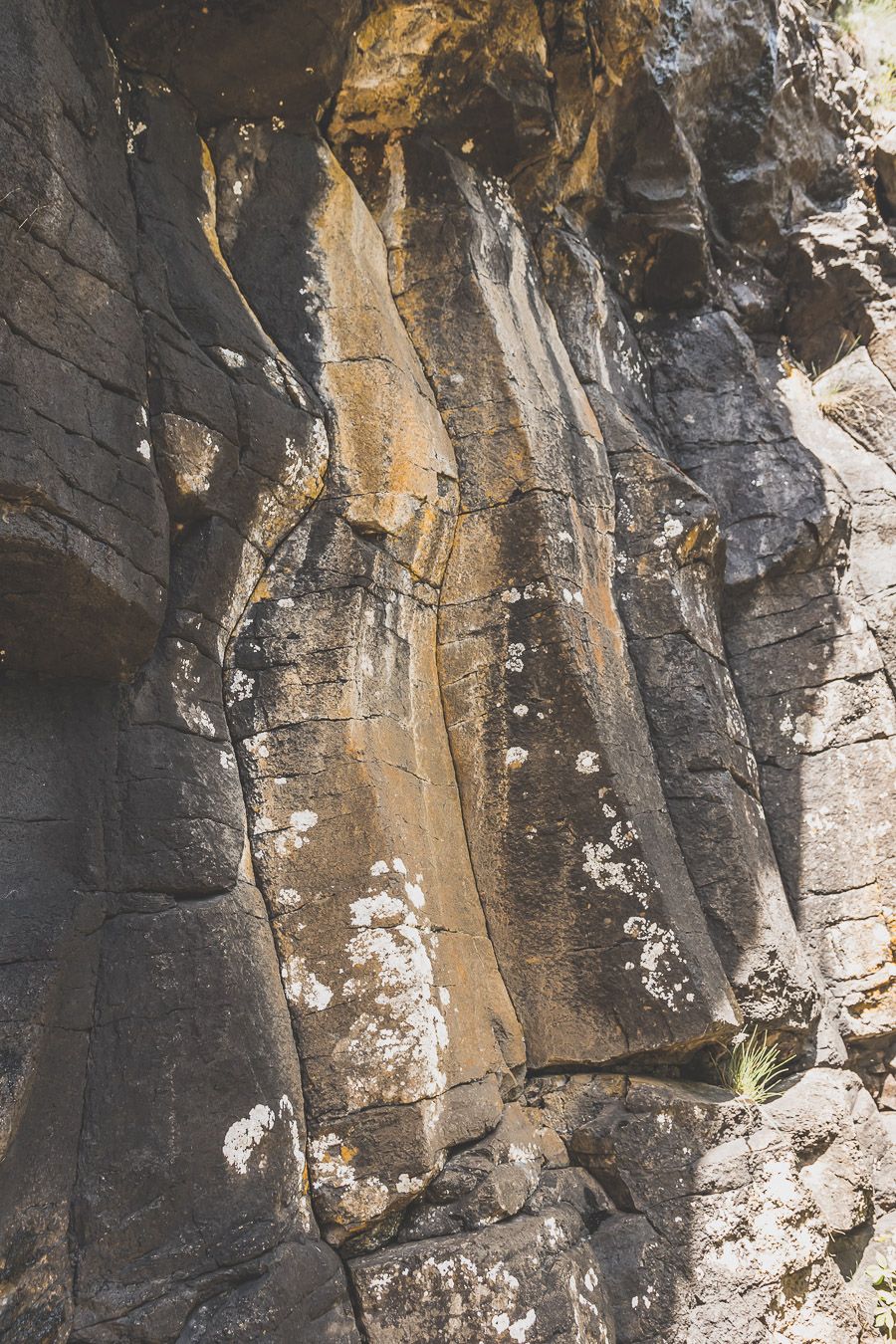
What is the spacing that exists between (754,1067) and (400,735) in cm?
201

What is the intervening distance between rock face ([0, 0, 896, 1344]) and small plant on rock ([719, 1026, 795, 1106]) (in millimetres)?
57

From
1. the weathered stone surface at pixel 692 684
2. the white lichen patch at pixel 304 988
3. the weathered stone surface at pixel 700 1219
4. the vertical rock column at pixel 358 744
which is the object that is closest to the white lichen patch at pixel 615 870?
the vertical rock column at pixel 358 744

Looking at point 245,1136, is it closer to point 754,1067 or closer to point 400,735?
point 400,735

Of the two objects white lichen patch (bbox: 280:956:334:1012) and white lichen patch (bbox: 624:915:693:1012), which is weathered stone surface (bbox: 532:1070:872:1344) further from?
white lichen patch (bbox: 280:956:334:1012)

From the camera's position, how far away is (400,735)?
155 inches

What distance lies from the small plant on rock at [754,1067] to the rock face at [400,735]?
0.06m

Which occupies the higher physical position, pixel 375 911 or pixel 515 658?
pixel 515 658

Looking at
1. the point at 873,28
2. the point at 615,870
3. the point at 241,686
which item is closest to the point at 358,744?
the point at 241,686

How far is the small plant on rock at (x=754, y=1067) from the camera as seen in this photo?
405cm

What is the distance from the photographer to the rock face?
291 centimetres

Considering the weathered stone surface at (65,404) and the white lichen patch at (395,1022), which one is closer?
the weathered stone surface at (65,404)

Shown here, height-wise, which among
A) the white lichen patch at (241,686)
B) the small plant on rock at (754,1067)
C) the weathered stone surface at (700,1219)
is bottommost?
the weathered stone surface at (700,1219)

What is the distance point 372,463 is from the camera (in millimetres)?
4145

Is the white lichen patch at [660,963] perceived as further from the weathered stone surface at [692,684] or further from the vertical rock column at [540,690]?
the weathered stone surface at [692,684]
